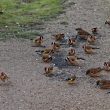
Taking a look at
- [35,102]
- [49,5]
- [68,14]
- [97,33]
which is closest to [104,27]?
[97,33]

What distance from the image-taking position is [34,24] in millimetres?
20469

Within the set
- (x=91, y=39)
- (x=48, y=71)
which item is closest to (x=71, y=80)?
(x=48, y=71)

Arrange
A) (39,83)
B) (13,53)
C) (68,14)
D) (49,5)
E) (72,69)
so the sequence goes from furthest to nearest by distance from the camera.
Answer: (49,5)
(68,14)
(13,53)
(72,69)
(39,83)

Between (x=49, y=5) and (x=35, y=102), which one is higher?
(x=49, y=5)

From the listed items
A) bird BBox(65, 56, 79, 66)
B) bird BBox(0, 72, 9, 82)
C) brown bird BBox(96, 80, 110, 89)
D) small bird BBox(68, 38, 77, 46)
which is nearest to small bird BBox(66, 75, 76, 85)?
brown bird BBox(96, 80, 110, 89)

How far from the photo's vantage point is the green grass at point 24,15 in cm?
1942

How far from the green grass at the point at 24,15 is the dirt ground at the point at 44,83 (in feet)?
2.18

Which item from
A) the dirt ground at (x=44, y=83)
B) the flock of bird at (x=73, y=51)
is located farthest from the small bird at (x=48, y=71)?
the dirt ground at (x=44, y=83)

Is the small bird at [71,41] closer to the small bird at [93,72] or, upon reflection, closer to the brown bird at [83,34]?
the brown bird at [83,34]

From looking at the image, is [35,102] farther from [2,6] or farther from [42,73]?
[2,6]

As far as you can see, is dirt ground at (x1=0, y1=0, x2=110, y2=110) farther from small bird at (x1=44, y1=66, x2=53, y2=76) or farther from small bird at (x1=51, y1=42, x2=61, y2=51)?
small bird at (x1=51, y1=42, x2=61, y2=51)

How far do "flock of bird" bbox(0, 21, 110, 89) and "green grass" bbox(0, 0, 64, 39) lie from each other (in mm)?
1149

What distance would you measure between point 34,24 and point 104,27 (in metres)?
2.49

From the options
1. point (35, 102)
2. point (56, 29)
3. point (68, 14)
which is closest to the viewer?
point (35, 102)
